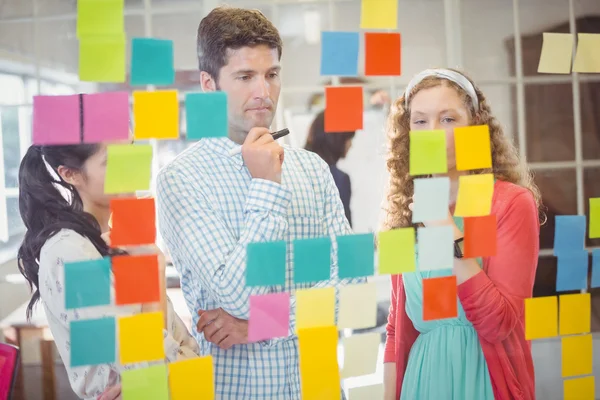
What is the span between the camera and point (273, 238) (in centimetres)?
130

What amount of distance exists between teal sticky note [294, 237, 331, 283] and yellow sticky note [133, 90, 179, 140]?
1.20 ft

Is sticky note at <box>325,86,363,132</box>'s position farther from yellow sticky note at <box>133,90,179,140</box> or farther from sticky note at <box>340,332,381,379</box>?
sticky note at <box>340,332,381,379</box>

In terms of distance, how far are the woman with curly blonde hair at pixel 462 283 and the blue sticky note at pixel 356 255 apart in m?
0.13

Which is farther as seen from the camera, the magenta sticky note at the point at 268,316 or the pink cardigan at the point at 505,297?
the pink cardigan at the point at 505,297

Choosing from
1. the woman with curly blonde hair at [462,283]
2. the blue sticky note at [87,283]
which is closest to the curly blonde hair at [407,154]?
the woman with curly blonde hair at [462,283]

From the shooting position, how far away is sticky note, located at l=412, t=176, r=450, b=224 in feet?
4.73

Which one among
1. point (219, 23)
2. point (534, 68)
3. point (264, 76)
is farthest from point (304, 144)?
point (534, 68)

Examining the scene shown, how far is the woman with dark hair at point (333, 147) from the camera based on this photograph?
1.42 meters

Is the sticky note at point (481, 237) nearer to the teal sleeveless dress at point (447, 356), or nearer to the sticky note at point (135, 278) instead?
the teal sleeveless dress at point (447, 356)

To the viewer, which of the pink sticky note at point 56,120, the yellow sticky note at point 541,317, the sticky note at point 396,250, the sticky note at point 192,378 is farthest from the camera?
the yellow sticky note at point 541,317

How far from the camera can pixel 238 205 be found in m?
1.34

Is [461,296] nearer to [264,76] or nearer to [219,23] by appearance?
[264,76]

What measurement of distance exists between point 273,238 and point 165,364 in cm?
36

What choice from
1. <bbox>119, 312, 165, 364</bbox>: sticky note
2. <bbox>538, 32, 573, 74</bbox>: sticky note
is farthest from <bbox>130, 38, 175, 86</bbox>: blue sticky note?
<bbox>538, 32, 573, 74</bbox>: sticky note
